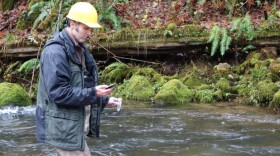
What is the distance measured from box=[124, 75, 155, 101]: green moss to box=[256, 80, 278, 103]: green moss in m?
2.62

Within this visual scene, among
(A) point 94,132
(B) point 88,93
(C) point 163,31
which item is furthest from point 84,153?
(C) point 163,31

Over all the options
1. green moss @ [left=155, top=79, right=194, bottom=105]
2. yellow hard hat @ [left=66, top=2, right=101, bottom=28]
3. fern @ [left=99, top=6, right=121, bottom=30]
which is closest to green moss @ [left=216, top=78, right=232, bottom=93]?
green moss @ [left=155, top=79, right=194, bottom=105]

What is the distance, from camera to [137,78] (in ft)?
36.2

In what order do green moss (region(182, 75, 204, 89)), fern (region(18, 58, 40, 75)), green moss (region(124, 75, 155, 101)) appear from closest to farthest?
1. green moss (region(124, 75, 155, 101))
2. green moss (region(182, 75, 204, 89))
3. fern (region(18, 58, 40, 75))

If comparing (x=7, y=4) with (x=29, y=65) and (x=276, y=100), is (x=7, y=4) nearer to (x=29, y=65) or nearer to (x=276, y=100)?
(x=29, y=65)

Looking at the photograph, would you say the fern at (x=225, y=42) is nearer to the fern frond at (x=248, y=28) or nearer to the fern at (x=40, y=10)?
the fern frond at (x=248, y=28)

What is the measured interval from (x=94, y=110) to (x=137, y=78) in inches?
272

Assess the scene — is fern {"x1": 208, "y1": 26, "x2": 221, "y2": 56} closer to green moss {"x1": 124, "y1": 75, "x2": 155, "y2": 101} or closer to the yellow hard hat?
green moss {"x1": 124, "y1": 75, "x2": 155, "y2": 101}

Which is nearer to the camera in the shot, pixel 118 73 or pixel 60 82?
pixel 60 82

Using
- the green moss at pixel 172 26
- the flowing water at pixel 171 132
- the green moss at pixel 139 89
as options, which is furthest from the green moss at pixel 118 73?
the flowing water at pixel 171 132

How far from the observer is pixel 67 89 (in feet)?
11.8

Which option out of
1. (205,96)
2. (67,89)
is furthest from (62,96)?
(205,96)

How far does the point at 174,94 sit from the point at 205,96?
0.74 metres

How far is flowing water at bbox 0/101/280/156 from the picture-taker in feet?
20.6
